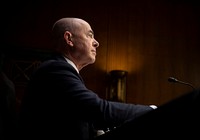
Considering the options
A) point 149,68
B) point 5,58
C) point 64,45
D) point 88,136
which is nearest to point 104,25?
point 149,68

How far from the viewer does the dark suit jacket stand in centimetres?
121

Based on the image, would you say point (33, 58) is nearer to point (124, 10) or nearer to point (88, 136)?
point (124, 10)

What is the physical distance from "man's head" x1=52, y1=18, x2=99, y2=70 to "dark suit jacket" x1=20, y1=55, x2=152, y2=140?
1.22 feet

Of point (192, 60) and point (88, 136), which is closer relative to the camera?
point (88, 136)

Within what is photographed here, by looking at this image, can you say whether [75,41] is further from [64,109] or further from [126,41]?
[126,41]

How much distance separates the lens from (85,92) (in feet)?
4.07

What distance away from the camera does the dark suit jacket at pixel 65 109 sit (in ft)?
3.96

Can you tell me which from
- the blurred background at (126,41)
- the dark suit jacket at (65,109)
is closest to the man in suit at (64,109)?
the dark suit jacket at (65,109)

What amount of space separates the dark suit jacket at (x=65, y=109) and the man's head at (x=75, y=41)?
0.37 metres

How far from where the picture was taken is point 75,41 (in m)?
1.75

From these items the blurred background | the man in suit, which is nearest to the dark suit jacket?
the man in suit

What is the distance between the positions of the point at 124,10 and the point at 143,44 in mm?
629

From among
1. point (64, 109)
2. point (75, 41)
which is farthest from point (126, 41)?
point (64, 109)

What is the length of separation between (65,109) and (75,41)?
0.61 metres
